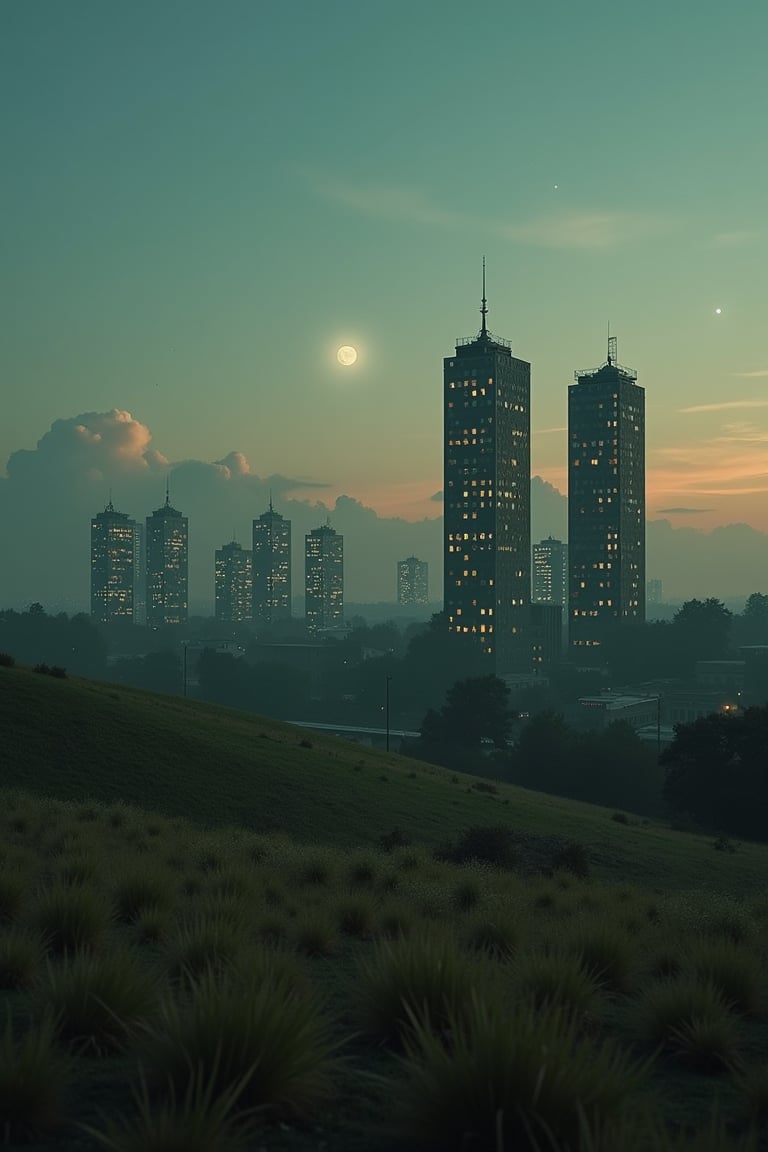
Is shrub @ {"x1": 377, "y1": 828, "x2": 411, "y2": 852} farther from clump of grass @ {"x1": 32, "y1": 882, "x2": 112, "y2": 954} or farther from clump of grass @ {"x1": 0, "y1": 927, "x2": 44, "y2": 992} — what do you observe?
clump of grass @ {"x1": 0, "y1": 927, "x2": 44, "y2": 992}

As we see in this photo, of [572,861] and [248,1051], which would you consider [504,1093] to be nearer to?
[248,1051]

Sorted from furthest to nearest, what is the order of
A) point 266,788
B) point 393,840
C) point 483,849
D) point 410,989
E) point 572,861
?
point 266,788, point 393,840, point 572,861, point 483,849, point 410,989

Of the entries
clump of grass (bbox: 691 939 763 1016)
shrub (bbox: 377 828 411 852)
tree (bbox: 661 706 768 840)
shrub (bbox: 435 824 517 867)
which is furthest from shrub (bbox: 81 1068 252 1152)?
tree (bbox: 661 706 768 840)

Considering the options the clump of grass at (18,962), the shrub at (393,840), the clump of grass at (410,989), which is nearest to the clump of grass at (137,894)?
the clump of grass at (18,962)

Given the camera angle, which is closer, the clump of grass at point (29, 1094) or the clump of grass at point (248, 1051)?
the clump of grass at point (29, 1094)

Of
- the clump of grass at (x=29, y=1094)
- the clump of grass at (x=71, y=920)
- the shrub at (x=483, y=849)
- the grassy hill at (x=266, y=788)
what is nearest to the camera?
the clump of grass at (x=29, y=1094)

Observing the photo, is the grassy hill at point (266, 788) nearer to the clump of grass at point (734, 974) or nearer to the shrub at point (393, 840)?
the shrub at point (393, 840)

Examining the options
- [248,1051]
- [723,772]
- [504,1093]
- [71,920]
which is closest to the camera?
[504,1093]

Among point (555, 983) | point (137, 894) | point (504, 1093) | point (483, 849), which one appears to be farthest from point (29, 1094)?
point (483, 849)
